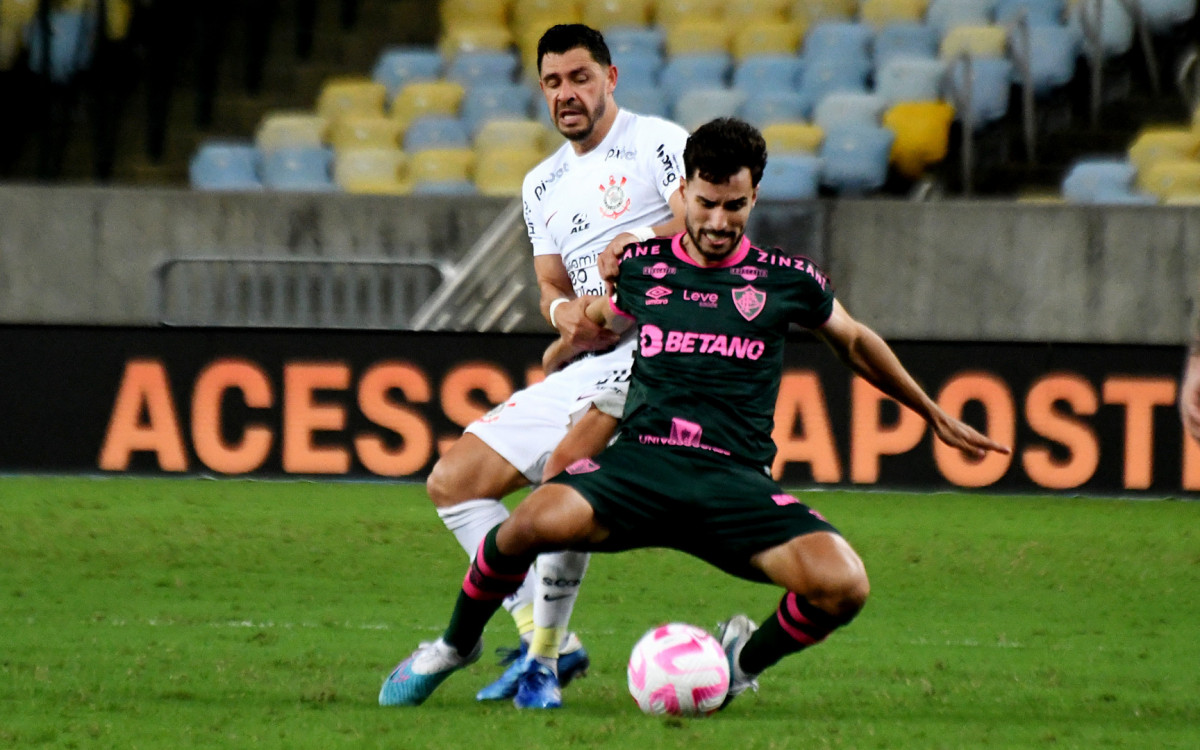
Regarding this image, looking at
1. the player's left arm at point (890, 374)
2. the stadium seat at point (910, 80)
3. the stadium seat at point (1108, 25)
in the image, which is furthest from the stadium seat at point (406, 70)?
the player's left arm at point (890, 374)

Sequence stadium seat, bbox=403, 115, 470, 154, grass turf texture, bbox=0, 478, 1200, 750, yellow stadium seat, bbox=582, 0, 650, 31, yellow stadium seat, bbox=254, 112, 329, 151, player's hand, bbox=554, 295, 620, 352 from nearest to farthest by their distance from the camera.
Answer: grass turf texture, bbox=0, 478, 1200, 750 < player's hand, bbox=554, 295, 620, 352 < stadium seat, bbox=403, 115, 470, 154 < yellow stadium seat, bbox=254, 112, 329, 151 < yellow stadium seat, bbox=582, 0, 650, 31

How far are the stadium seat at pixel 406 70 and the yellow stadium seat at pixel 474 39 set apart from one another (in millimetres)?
133

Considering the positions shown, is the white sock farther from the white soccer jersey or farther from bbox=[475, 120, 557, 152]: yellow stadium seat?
bbox=[475, 120, 557, 152]: yellow stadium seat

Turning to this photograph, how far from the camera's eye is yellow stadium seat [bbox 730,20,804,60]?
1488 cm

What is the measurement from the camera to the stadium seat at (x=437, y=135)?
47.2ft

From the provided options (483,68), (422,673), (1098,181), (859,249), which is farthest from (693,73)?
(422,673)

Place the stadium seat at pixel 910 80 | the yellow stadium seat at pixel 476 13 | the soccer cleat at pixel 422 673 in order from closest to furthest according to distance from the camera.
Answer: the soccer cleat at pixel 422 673 → the stadium seat at pixel 910 80 → the yellow stadium seat at pixel 476 13

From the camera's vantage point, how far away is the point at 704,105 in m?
13.9

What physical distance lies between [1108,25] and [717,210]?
10298 mm

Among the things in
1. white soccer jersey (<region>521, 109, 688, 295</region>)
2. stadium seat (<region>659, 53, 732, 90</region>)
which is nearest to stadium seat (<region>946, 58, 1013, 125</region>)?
stadium seat (<region>659, 53, 732, 90</region>)

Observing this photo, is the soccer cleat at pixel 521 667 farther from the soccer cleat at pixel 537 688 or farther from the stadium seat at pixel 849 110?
the stadium seat at pixel 849 110

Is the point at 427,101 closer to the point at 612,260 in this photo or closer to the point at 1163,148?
the point at 1163,148

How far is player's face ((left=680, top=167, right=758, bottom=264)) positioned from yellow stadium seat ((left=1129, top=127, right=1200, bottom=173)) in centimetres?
924

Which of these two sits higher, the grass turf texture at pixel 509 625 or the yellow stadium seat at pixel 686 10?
the yellow stadium seat at pixel 686 10
